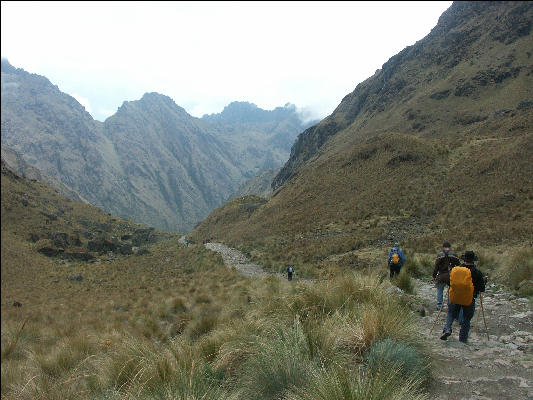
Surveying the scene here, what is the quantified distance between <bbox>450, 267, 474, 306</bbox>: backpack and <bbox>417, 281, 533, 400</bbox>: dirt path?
2.57ft

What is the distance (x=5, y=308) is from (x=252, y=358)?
286 centimetres

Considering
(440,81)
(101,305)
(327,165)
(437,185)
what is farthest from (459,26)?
(101,305)

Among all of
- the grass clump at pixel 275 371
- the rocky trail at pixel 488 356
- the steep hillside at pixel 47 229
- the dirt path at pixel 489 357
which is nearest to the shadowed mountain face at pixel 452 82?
the rocky trail at pixel 488 356

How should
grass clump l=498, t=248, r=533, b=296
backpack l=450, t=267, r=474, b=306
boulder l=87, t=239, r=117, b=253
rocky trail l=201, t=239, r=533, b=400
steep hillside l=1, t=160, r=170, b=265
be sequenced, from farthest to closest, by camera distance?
boulder l=87, t=239, r=117, b=253
grass clump l=498, t=248, r=533, b=296
backpack l=450, t=267, r=474, b=306
steep hillside l=1, t=160, r=170, b=265
rocky trail l=201, t=239, r=533, b=400

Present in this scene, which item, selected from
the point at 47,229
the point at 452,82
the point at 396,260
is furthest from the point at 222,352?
the point at 452,82

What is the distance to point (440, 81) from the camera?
319 ft

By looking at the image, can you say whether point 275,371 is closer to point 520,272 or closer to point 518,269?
point 520,272

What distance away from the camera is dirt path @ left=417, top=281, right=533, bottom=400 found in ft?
13.6

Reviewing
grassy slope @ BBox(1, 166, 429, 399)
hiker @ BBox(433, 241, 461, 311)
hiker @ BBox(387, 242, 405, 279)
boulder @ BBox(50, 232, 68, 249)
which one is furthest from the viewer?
boulder @ BBox(50, 232, 68, 249)

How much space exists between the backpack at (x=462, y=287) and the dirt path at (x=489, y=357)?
783mm

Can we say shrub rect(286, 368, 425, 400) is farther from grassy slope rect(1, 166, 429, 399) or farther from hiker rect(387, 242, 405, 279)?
hiker rect(387, 242, 405, 279)

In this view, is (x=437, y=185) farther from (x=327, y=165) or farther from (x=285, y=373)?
(x=285, y=373)

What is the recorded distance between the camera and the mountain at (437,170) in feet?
84.0

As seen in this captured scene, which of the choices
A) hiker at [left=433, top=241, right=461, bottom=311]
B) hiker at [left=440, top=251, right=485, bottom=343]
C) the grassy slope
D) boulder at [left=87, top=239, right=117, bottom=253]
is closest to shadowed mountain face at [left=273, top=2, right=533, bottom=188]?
hiker at [left=433, top=241, right=461, bottom=311]
